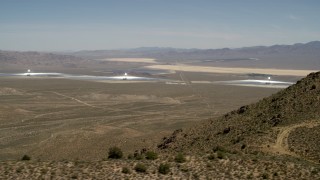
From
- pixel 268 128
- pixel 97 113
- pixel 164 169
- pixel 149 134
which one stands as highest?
pixel 164 169

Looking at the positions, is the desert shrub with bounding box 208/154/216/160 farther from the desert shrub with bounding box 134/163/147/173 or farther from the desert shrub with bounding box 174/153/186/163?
the desert shrub with bounding box 134/163/147/173

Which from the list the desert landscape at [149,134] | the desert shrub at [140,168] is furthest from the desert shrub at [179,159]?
the desert shrub at [140,168]

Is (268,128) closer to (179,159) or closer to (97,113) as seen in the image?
(179,159)

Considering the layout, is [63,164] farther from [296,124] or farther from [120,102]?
[120,102]

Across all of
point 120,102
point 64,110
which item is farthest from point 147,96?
point 64,110

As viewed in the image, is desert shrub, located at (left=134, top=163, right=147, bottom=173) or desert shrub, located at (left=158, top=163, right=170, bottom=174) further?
desert shrub, located at (left=158, top=163, right=170, bottom=174)

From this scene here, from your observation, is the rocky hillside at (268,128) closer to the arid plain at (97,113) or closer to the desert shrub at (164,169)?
the arid plain at (97,113)

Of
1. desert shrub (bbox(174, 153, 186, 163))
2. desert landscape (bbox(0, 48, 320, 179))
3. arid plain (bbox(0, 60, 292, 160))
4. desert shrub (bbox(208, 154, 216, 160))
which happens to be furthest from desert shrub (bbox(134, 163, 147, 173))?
arid plain (bbox(0, 60, 292, 160))

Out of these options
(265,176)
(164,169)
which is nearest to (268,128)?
(265,176)
